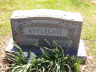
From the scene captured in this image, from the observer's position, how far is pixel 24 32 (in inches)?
127

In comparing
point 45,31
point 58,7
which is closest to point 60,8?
point 58,7

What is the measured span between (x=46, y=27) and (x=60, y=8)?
3.28 m

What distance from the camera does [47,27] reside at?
10.2 ft

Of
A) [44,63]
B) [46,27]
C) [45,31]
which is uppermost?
[46,27]

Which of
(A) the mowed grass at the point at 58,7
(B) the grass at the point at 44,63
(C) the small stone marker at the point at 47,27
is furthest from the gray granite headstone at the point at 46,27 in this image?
(A) the mowed grass at the point at 58,7

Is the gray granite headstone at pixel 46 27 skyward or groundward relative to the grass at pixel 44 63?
skyward

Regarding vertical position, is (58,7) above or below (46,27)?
below

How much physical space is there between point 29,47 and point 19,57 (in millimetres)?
515

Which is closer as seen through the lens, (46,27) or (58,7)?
(46,27)

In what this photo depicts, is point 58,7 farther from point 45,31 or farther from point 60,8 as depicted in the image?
point 45,31

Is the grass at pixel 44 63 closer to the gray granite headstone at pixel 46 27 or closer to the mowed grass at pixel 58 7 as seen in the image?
the gray granite headstone at pixel 46 27

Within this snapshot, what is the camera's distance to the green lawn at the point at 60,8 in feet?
14.9

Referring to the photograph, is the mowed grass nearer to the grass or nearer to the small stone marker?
the small stone marker

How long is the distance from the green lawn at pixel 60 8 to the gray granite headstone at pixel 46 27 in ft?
3.79
